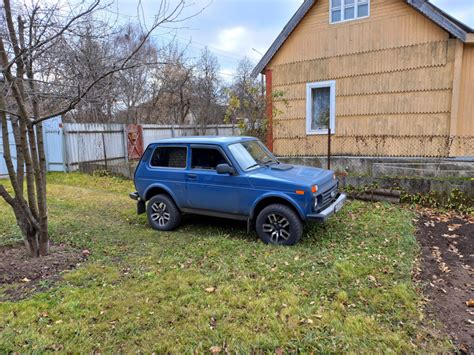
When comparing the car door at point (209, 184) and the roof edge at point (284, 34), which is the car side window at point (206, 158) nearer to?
the car door at point (209, 184)

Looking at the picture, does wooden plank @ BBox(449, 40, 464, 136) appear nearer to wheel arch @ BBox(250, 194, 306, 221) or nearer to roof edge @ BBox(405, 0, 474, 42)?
roof edge @ BBox(405, 0, 474, 42)

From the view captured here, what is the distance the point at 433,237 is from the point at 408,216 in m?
1.09

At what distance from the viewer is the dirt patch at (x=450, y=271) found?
10.0 ft

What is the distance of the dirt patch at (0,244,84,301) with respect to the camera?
3.82 metres

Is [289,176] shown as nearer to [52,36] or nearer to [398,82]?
[52,36]

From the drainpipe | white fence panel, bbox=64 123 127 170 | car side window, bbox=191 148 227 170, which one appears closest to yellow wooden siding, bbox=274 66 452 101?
the drainpipe

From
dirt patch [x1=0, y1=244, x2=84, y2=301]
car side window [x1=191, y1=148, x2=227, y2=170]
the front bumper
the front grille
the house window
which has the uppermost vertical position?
the house window

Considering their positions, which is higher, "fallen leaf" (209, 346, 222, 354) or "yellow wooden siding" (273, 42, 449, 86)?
"yellow wooden siding" (273, 42, 449, 86)

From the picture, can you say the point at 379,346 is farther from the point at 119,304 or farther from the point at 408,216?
the point at 408,216

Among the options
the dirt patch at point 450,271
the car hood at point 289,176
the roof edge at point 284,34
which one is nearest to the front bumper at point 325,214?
the car hood at point 289,176

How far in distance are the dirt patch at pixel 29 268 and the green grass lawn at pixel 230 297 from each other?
0.21 meters

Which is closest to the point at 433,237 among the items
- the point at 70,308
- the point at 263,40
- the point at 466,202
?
the point at 466,202

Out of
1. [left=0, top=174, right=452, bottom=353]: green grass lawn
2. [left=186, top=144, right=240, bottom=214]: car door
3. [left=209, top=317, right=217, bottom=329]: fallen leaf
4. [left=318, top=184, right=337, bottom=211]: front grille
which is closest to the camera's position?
[left=0, top=174, right=452, bottom=353]: green grass lawn

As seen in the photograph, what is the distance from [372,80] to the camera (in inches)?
396
